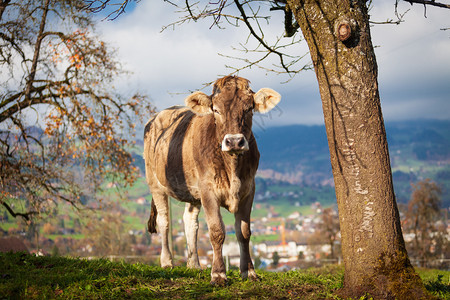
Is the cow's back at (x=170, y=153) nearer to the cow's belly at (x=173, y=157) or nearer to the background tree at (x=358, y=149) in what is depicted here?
the cow's belly at (x=173, y=157)

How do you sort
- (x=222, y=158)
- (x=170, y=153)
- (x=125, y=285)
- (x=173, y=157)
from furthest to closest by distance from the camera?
(x=170, y=153) → (x=173, y=157) → (x=222, y=158) → (x=125, y=285)

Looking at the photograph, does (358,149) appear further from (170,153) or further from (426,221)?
(426,221)

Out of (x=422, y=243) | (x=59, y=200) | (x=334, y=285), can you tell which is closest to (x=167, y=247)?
(x=334, y=285)

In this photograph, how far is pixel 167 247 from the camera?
10141 mm

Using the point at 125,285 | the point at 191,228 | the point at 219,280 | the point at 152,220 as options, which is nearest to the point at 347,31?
the point at 219,280

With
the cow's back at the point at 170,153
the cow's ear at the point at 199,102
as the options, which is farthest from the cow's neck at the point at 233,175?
the cow's back at the point at 170,153

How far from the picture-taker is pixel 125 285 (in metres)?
6.07

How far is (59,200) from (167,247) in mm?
8091

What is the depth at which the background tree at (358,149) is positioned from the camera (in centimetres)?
547

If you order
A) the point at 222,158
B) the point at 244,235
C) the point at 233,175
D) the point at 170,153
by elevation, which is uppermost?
the point at 170,153

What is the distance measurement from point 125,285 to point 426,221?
130 feet

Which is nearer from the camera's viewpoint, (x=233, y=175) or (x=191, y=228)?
(x=233, y=175)

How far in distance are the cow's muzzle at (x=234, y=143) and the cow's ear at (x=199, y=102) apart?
1.21 meters

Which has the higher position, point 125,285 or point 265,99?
point 265,99
